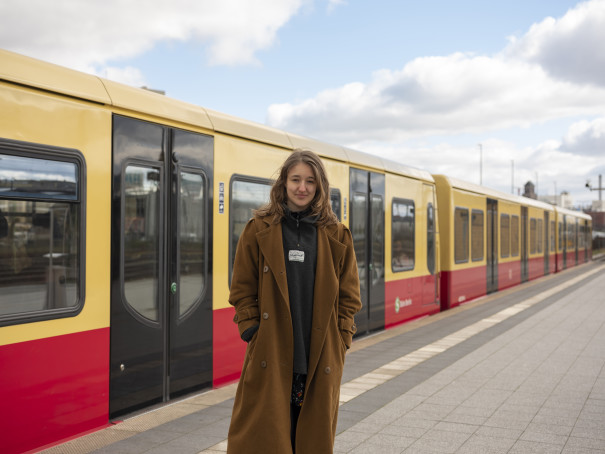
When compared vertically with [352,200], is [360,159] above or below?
above

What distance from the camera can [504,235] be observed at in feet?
64.5

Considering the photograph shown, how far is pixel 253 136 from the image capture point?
7.27 meters

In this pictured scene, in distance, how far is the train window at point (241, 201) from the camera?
6891 mm

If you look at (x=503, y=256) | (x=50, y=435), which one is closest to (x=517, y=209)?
(x=503, y=256)

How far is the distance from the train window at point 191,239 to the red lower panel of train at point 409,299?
5.27 m

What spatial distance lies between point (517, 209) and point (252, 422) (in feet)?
65.4

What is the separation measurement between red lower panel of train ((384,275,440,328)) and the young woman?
8.04 meters

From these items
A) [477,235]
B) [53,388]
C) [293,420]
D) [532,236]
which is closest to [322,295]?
[293,420]

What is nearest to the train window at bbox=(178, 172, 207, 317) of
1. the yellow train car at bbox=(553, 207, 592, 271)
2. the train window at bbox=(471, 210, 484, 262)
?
the train window at bbox=(471, 210, 484, 262)

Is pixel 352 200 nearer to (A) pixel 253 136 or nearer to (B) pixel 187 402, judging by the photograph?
(A) pixel 253 136

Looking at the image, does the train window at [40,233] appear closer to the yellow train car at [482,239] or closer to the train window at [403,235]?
the train window at [403,235]

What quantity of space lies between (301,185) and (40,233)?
2.33m

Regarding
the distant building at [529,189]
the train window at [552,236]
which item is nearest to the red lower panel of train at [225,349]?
the train window at [552,236]

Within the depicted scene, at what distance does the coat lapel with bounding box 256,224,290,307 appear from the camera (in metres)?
3.07
